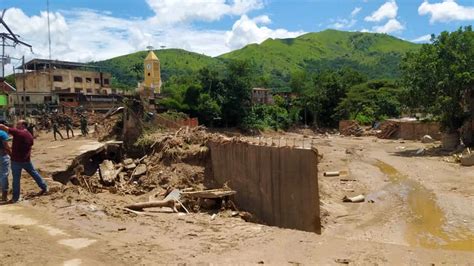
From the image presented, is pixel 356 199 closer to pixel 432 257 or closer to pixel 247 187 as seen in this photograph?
pixel 247 187

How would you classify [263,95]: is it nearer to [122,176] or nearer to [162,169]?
[122,176]

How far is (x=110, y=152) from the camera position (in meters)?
19.0

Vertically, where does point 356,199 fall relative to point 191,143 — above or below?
below

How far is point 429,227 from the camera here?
12.1 metres

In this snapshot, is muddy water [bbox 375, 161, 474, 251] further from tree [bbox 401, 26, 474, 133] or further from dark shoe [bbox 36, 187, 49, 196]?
tree [bbox 401, 26, 474, 133]

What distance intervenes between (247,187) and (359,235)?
3200 mm

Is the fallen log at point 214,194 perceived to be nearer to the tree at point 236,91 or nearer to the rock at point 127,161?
the rock at point 127,161

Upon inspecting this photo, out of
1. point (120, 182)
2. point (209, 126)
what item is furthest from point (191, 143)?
point (209, 126)

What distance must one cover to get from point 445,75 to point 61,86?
58771mm

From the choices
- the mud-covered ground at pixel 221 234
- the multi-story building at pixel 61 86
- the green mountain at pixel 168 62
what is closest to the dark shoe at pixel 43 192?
the mud-covered ground at pixel 221 234

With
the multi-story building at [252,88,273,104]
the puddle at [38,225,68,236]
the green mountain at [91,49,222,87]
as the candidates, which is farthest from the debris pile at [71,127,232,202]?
the green mountain at [91,49,222,87]

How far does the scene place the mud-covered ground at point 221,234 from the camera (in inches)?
265

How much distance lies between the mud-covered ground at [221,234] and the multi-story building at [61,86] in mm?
43298

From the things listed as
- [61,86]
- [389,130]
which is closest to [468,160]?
[389,130]
